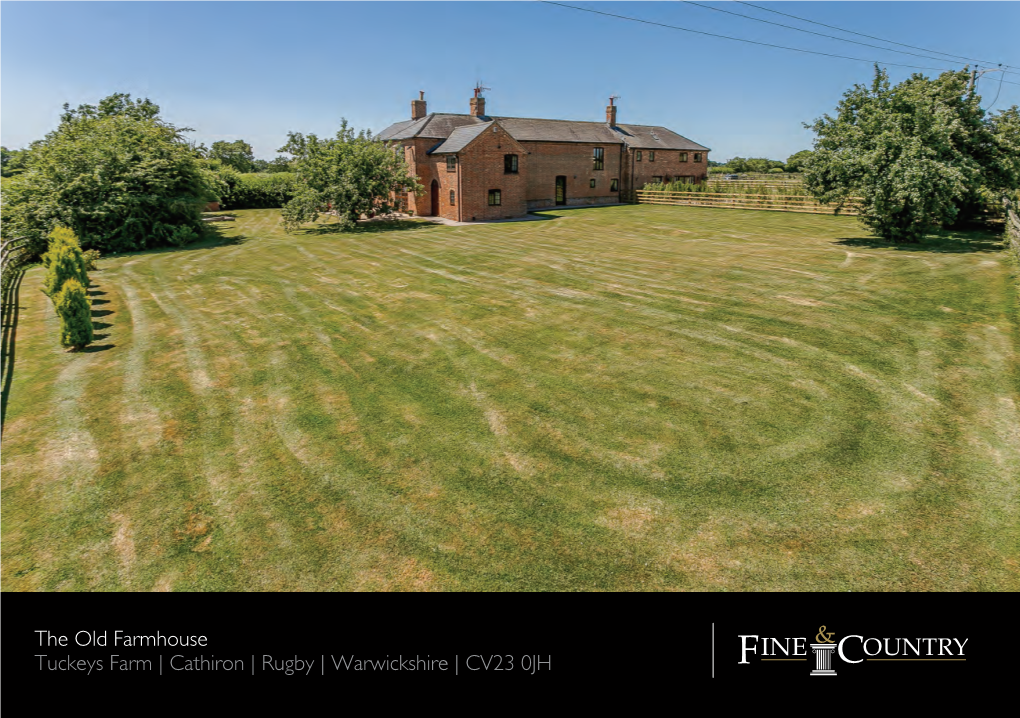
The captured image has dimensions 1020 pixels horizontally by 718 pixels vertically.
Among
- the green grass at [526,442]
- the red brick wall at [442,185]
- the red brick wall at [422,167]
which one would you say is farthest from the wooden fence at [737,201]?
the green grass at [526,442]

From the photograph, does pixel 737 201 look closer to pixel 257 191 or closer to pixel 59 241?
pixel 59 241

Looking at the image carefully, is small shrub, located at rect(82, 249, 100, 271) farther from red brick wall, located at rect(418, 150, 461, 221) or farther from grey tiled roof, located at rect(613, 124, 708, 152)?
grey tiled roof, located at rect(613, 124, 708, 152)

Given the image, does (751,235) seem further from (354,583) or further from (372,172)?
(354,583)

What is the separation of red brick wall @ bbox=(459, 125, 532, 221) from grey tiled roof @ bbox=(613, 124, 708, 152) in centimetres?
1786

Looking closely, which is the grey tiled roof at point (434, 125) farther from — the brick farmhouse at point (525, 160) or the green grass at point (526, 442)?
the green grass at point (526, 442)

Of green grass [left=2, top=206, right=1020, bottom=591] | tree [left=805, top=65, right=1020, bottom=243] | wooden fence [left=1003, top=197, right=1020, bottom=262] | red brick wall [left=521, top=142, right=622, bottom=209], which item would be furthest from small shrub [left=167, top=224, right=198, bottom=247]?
wooden fence [left=1003, top=197, right=1020, bottom=262]

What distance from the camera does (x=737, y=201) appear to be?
139ft

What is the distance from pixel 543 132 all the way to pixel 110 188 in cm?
3389

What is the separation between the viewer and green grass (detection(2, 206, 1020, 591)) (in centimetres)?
542

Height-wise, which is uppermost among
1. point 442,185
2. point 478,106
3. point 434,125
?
point 478,106

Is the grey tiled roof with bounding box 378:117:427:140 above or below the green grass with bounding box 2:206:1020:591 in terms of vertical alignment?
above
